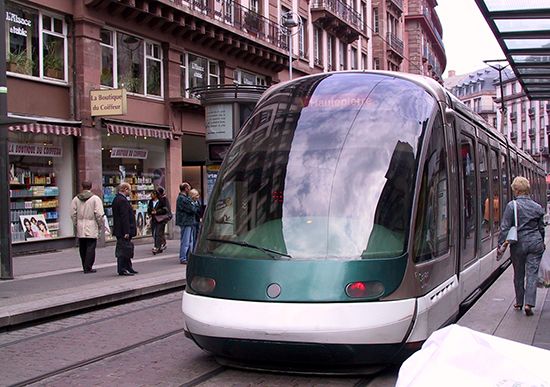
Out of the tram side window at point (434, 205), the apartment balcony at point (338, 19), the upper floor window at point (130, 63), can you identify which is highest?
the apartment balcony at point (338, 19)

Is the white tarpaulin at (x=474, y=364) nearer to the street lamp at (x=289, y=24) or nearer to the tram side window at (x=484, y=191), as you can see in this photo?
the tram side window at (x=484, y=191)

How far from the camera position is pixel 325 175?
5586 millimetres

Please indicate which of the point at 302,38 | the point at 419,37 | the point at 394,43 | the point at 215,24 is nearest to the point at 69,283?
the point at 215,24

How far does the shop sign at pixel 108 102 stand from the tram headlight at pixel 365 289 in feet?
42.5

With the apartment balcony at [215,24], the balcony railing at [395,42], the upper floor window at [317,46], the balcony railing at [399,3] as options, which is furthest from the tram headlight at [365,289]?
the balcony railing at [399,3]

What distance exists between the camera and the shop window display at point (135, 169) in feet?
61.0

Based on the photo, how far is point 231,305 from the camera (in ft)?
16.8

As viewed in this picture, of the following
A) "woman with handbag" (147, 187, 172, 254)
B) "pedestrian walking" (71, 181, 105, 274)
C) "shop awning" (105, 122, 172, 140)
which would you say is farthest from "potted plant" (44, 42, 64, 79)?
"pedestrian walking" (71, 181, 105, 274)

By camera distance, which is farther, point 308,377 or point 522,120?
point 522,120

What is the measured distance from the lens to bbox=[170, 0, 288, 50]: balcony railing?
22.3 meters

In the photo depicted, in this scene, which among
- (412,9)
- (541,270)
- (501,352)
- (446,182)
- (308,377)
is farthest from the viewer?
(412,9)

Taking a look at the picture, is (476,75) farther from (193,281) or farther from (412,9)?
(193,281)

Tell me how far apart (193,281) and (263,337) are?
0.96 metres

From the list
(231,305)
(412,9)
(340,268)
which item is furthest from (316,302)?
(412,9)
